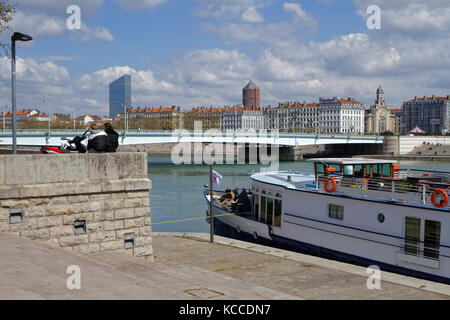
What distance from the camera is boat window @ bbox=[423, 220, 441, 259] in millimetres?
12305

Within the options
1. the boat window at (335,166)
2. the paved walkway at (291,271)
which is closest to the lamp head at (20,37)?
the paved walkway at (291,271)

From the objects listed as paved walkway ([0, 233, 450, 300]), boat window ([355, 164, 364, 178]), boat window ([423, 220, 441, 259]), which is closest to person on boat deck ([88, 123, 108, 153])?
paved walkway ([0, 233, 450, 300])

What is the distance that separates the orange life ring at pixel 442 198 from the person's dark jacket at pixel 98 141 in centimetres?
779

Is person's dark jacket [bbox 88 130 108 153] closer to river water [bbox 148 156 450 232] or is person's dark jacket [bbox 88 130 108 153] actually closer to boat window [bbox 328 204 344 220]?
boat window [bbox 328 204 344 220]

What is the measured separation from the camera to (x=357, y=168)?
16.6 meters

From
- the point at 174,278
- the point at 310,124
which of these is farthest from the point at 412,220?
the point at 310,124

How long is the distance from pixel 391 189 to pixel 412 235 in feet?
4.32

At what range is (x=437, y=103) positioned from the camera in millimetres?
188375

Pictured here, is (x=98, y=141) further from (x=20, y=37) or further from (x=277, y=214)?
(x=277, y=214)

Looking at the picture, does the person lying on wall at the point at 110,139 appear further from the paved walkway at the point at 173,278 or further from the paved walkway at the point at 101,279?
the paved walkway at the point at 101,279

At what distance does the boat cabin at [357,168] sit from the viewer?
1650 cm

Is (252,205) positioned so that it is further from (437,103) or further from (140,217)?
(437,103)

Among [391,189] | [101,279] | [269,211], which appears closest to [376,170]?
[391,189]

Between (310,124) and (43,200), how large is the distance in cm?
17831
